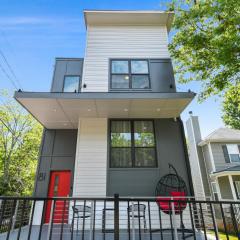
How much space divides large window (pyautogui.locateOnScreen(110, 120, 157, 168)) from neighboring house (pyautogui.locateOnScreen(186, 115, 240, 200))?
6.76 meters

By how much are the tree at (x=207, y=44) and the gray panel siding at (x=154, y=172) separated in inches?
80.4

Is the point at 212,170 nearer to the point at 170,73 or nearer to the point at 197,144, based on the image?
the point at 197,144

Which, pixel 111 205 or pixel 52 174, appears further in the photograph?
pixel 52 174

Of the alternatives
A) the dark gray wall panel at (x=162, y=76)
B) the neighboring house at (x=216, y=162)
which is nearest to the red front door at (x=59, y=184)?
the dark gray wall panel at (x=162, y=76)

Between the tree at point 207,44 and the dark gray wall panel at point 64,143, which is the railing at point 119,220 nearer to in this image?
the dark gray wall panel at point 64,143

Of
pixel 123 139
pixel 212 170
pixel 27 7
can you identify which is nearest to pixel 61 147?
pixel 123 139

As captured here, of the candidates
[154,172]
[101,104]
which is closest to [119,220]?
[154,172]

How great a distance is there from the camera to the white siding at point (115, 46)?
7.14m

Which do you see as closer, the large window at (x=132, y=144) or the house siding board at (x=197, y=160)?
the large window at (x=132, y=144)

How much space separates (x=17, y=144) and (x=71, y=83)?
10713 mm

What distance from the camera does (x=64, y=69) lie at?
819 cm

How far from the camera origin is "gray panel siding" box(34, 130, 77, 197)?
7.05 metres

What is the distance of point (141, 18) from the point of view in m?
8.01

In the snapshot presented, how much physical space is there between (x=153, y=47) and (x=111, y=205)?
6553 mm
